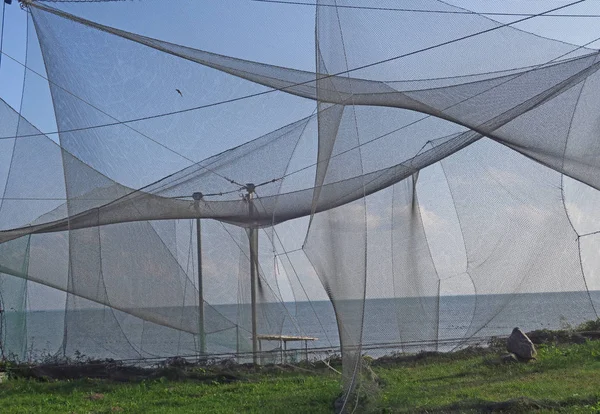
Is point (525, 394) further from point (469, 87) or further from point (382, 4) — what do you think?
point (382, 4)

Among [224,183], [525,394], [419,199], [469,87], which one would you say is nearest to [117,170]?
A: [224,183]

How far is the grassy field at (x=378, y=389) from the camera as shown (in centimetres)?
657

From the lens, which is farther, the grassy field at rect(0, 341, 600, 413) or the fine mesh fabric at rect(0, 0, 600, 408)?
the fine mesh fabric at rect(0, 0, 600, 408)

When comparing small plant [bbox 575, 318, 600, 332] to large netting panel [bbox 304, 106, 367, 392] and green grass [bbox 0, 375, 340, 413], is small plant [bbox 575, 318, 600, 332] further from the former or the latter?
large netting panel [bbox 304, 106, 367, 392]

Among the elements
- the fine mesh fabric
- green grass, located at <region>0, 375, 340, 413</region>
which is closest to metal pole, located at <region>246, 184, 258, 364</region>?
the fine mesh fabric

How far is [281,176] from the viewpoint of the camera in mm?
9680

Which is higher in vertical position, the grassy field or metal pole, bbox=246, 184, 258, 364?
metal pole, bbox=246, 184, 258, 364

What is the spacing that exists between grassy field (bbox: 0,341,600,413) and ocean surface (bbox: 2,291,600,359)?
1.15ft

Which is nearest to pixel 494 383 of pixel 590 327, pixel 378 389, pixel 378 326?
pixel 378 326

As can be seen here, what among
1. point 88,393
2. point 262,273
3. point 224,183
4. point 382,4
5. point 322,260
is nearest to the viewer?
point 322,260

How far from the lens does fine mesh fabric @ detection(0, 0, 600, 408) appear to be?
760 cm

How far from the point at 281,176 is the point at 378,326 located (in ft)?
6.99

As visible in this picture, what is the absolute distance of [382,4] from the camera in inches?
294

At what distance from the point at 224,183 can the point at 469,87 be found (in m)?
3.40
